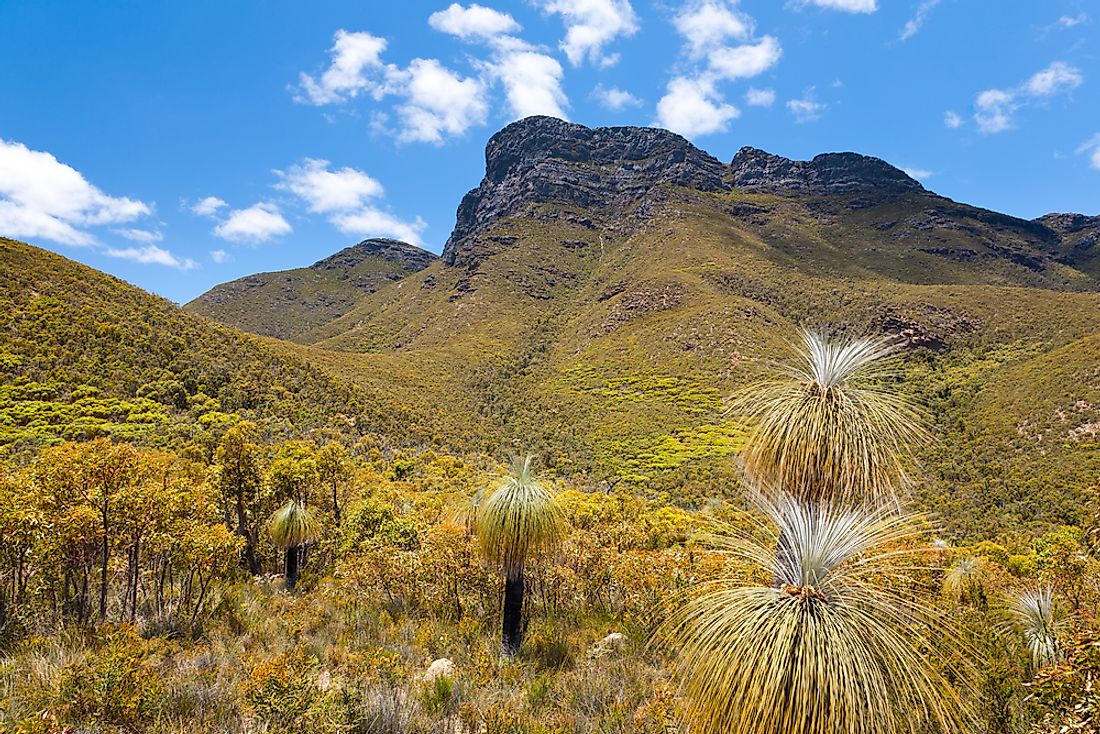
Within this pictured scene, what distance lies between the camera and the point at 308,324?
470ft

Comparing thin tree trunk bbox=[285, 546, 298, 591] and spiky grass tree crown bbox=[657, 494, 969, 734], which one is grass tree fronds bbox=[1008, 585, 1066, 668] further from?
thin tree trunk bbox=[285, 546, 298, 591]

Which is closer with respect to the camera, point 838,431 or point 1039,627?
point 838,431

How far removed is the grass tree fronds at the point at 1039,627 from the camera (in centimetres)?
545

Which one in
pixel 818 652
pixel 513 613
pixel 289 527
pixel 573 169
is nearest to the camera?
pixel 818 652

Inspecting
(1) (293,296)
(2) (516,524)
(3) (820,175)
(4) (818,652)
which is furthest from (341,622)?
(3) (820,175)

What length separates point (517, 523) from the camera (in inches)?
279

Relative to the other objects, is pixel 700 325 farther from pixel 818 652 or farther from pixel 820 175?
pixel 820 175

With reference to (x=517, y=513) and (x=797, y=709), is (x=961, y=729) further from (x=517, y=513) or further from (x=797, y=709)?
(x=517, y=513)

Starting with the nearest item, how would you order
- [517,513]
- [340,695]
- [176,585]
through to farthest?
1. [340,695]
2. [517,513]
3. [176,585]

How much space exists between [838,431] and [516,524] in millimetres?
4455

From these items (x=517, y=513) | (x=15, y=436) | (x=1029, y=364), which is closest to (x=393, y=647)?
(x=517, y=513)

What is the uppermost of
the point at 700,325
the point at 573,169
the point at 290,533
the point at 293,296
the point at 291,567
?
the point at 573,169

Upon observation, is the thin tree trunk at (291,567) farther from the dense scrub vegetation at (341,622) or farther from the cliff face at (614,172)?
the cliff face at (614,172)

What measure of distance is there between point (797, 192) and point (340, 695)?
7551 inches
